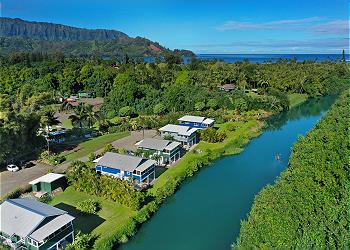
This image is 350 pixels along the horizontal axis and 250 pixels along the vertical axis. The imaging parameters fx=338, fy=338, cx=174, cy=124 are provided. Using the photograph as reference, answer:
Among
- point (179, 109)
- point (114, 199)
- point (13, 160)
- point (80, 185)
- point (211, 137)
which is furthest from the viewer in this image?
point (179, 109)

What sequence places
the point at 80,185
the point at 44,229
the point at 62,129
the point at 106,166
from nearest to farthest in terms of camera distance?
the point at 44,229 → the point at 80,185 → the point at 106,166 → the point at 62,129

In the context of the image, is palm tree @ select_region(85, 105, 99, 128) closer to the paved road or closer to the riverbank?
the paved road

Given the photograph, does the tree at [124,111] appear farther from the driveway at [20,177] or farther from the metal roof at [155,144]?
the driveway at [20,177]

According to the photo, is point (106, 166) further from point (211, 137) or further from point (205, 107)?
point (205, 107)

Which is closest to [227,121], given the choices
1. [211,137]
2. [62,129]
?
[211,137]

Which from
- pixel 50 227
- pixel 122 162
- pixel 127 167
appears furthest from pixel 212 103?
pixel 50 227

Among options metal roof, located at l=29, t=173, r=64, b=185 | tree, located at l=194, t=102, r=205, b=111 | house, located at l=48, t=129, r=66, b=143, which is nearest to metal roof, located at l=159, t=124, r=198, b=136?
house, located at l=48, t=129, r=66, b=143
